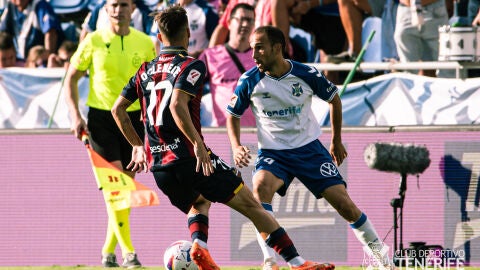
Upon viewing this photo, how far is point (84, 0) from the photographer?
1443 centimetres

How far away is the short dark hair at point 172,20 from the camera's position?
8281 millimetres

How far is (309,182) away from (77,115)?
2.59 meters

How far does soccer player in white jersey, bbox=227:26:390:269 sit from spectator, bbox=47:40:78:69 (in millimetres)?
4646

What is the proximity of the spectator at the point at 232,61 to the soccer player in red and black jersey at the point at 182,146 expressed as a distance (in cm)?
340

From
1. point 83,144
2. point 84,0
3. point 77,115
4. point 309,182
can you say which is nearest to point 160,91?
point 309,182

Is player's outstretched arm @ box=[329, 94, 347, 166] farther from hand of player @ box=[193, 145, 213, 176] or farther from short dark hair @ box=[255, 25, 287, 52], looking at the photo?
hand of player @ box=[193, 145, 213, 176]

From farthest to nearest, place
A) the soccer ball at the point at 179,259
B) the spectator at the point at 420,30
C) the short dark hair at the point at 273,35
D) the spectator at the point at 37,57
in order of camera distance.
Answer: the spectator at the point at 37,57
the spectator at the point at 420,30
the short dark hair at the point at 273,35
the soccer ball at the point at 179,259

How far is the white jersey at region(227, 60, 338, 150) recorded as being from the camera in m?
9.13

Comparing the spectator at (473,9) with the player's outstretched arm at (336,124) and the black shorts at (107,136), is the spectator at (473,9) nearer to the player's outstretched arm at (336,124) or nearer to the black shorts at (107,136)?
the player's outstretched arm at (336,124)

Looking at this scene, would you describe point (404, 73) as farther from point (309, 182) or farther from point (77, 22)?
point (77, 22)

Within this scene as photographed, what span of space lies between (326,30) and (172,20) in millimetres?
4618

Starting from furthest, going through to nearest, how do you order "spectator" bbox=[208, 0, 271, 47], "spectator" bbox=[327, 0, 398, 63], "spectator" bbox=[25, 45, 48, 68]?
1. "spectator" bbox=[25, 45, 48, 68]
2. "spectator" bbox=[208, 0, 271, 47]
3. "spectator" bbox=[327, 0, 398, 63]

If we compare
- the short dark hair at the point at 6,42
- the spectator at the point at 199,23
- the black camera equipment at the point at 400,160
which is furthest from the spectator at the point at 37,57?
the black camera equipment at the point at 400,160

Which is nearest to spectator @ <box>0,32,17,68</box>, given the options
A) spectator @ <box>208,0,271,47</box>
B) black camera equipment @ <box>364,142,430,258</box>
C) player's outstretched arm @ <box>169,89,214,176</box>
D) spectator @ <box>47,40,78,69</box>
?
spectator @ <box>47,40,78,69</box>
